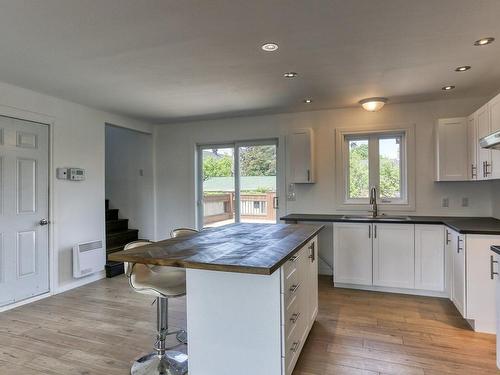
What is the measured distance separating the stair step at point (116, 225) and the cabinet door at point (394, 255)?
426 centimetres

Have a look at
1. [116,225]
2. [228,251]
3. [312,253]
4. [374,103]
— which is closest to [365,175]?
[374,103]

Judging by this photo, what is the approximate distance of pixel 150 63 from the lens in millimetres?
2936

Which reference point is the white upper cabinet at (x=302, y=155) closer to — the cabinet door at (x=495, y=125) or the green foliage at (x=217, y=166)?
the green foliage at (x=217, y=166)

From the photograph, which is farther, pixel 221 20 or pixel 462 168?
pixel 462 168

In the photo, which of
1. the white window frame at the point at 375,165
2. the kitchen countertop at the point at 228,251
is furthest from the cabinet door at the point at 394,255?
the kitchen countertop at the point at 228,251

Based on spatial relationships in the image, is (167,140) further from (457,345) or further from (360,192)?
(457,345)

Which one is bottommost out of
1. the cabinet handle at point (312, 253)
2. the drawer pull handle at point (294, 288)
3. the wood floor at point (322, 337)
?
the wood floor at point (322, 337)

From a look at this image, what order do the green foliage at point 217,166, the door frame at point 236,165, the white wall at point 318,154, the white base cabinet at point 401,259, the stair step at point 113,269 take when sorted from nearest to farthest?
the white base cabinet at point 401,259 → the white wall at point 318,154 → the stair step at point 113,269 → the door frame at point 236,165 → the green foliage at point 217,166

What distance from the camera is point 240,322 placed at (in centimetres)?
192

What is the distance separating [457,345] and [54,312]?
391 cm

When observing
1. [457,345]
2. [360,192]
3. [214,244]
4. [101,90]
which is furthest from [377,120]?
[101,90]

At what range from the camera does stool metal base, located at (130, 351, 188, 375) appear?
227 centimetres

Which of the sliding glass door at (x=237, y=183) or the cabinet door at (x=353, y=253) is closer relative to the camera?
the cabinet door at (x=353, y=253)

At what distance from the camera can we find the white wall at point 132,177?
5.83 metres
